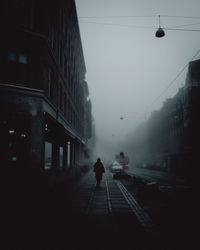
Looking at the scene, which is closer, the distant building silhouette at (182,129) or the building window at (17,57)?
the building window at (17,57)

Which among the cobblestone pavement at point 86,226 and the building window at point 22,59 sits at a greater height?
the building window at point 22,59

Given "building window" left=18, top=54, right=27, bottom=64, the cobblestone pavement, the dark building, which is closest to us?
the cobblestone pavement

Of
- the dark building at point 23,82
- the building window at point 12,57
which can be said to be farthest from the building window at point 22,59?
the building window at point 12,57

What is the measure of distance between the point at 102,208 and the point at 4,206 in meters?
4.36

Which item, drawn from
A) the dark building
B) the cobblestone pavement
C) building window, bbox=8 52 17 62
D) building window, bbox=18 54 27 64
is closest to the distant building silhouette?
the cobblestone pavement

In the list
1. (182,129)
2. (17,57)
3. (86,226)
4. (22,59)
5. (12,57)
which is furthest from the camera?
(182,129)

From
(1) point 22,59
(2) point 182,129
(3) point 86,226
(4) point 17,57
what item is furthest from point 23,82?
(2) point 182,129

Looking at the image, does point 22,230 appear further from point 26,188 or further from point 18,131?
point 18,131

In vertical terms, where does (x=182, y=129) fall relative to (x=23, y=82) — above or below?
above

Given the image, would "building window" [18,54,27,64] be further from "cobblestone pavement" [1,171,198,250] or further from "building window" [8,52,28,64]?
"cobblestone pavement" [1,171,198,250]

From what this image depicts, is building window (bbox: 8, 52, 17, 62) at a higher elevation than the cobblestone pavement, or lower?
higher

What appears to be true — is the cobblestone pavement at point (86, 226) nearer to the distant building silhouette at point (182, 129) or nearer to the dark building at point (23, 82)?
the dark building at point (23, 82)

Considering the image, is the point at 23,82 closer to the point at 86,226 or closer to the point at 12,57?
the point at 12,57

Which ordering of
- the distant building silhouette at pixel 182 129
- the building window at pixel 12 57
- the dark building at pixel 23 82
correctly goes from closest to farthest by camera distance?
the dark building at pixel 23 82 < the building window at pixel 12 57 < the distant building silhouette at pixel 182 129
